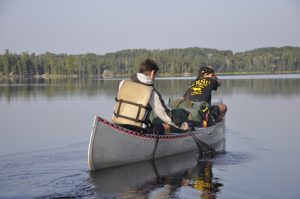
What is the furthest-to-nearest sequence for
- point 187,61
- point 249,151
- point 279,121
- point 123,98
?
point 187,61, point 279,121, point 249,151, point 123,98

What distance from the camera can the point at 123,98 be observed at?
10.1 meters

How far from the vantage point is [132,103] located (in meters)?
10.0

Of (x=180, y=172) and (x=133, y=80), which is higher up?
(x=133, y=80)

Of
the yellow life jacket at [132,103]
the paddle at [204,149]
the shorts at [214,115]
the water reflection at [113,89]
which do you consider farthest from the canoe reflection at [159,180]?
the water reflection at [113,89]

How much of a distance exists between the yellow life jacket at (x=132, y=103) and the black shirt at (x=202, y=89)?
393 centimetres

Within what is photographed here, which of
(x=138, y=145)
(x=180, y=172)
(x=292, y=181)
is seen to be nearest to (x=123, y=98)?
(x=138, y=145)

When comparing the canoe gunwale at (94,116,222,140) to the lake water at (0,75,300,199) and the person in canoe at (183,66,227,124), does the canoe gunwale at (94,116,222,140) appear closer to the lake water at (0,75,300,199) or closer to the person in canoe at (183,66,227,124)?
the lake water at (0,75,300,199)

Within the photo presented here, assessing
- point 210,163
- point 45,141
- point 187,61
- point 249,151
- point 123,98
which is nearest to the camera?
Result: point 123,98

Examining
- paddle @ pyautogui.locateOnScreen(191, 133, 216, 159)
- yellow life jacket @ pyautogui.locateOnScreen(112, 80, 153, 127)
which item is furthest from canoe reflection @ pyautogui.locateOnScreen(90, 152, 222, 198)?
yellow life jacket @ pyautogui.locateOnScreen(112, 80, 153, 127)

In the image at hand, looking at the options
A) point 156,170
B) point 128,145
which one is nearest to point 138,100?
point 128,145

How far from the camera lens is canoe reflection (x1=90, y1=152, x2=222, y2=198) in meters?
8.30

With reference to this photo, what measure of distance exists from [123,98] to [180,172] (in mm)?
1906

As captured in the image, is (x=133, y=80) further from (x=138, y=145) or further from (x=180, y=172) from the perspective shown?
(x=180, y=172)

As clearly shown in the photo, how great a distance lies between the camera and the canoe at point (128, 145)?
9484mm
